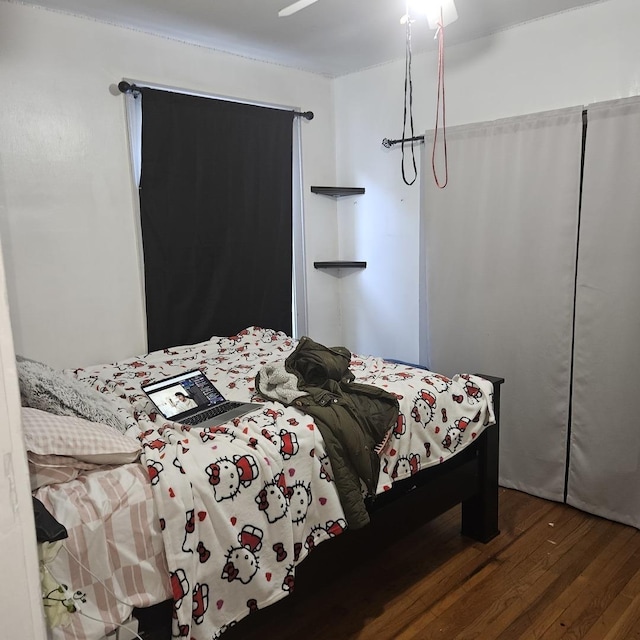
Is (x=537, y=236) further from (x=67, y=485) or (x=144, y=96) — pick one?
(x=67, y=485)

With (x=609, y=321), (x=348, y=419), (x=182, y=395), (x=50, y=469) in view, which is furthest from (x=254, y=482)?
(x=609, y=321)

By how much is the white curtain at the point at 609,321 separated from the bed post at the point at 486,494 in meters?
0.56

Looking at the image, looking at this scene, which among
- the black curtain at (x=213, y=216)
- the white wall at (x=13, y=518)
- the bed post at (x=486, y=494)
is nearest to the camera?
the white wall at (x=13, y=518)

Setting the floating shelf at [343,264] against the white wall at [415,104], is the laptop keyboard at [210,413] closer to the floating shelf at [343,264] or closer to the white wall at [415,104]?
the white wall at [415,104]

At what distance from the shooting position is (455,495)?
2.43 metres

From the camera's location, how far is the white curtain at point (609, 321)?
101 inches

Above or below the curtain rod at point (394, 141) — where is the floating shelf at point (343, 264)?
below

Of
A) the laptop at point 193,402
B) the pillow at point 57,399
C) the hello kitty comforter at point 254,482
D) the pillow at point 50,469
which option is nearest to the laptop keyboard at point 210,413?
the laptop at point 193,402

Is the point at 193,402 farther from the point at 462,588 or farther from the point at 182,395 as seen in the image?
the point at 462,588

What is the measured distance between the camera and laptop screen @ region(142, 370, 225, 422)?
2.16m

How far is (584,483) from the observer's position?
283 cm

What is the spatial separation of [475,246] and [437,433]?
4.24ft

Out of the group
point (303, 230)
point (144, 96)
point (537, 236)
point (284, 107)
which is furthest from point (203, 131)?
point (537, 236)

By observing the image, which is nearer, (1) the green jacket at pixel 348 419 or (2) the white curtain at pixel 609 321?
(1) the green jacket at pixel 348 419
